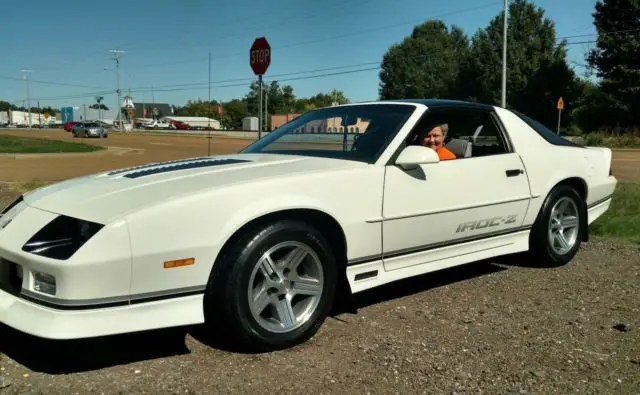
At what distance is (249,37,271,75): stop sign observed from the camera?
10125 mm

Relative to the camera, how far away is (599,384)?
111 inches

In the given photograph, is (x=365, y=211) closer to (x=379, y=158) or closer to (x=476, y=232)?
(x=379, y=158)

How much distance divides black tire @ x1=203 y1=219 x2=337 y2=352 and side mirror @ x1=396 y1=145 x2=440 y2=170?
0.76 meters

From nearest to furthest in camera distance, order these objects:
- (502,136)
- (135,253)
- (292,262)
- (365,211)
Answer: (135,253), (292,262), (365,211), (502,136)

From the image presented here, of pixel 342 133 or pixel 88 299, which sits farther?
pixel 342 133

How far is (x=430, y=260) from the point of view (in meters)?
3.92

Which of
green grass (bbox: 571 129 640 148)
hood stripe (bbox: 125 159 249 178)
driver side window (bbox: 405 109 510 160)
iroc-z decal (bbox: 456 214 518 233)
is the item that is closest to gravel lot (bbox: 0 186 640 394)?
iroc-z decal (bbox: 456 214 518 233)

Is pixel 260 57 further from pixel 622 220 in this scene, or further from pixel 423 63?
pixel 423 63

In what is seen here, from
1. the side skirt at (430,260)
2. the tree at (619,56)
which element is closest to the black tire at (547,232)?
the side skirt at (430,260)

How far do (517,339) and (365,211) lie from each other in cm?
118

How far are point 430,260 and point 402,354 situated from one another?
91cm

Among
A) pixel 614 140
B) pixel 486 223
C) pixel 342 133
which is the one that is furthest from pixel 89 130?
pixel 486 223

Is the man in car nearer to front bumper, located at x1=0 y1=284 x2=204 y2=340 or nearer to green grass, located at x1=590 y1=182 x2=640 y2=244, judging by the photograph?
front bumper, located at x1=0 y1=284 x2=204 y2=340

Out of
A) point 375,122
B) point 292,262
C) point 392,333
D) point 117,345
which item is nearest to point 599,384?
point 392,333
